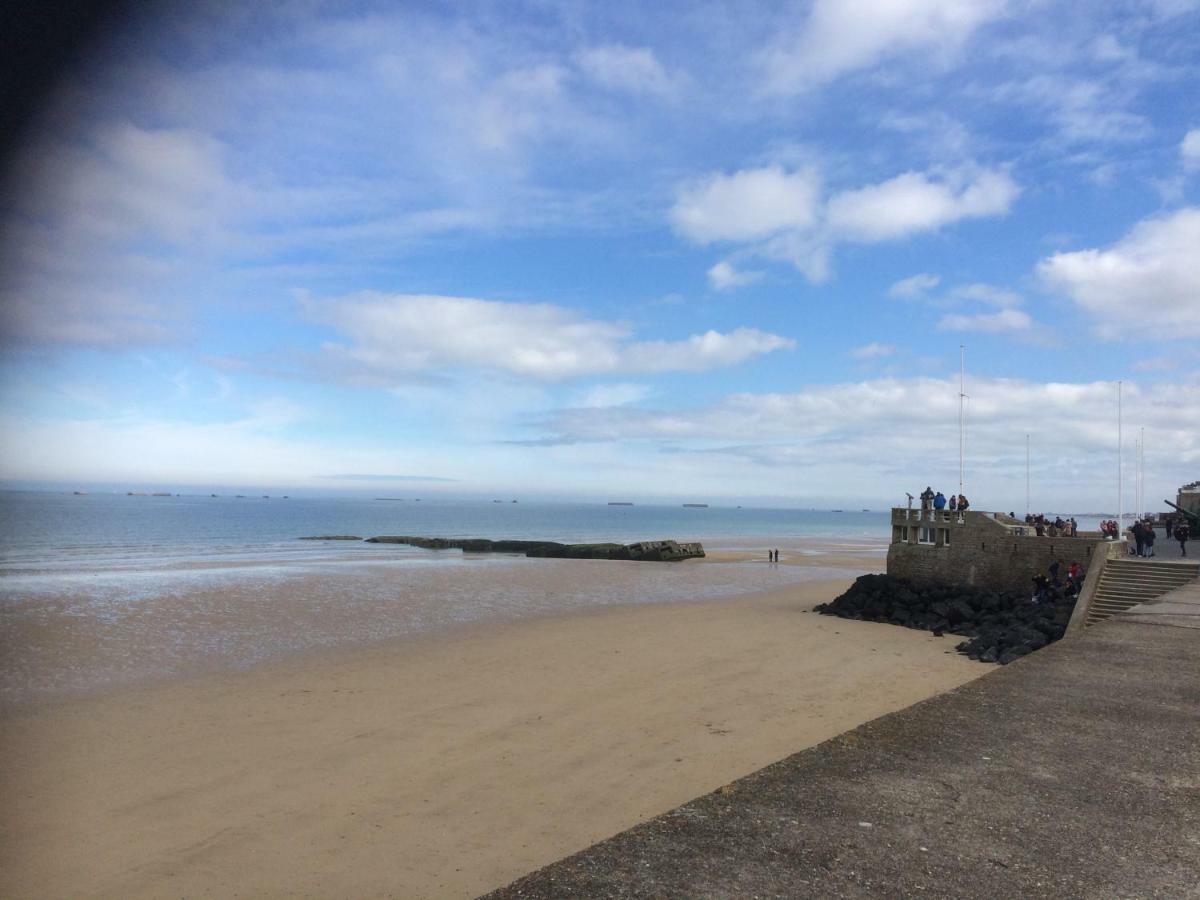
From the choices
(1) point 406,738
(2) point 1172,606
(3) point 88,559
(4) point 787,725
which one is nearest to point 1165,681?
(4) point 787,725

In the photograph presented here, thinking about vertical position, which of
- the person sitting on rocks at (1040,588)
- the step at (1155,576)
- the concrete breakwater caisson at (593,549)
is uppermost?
the step at (1155,576)

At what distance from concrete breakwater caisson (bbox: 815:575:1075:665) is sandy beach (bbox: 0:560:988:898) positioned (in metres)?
1.22

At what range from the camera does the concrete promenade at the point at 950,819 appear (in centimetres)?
416

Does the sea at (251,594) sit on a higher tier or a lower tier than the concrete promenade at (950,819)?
lower

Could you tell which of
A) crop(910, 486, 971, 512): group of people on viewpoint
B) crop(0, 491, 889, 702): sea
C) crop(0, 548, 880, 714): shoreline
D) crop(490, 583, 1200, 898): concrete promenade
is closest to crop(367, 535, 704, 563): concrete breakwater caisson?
crop(0, 491, 889, 702): sea

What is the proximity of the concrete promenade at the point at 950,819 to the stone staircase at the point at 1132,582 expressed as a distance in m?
11.8

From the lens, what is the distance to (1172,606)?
575 inches

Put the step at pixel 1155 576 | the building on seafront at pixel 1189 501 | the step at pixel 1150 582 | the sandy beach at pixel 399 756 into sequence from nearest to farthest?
the sandy beach at pixel 399 756
the step at pixel 1150 582
the step at pixel 1155 576
the building on seafront at pixel 1189 501

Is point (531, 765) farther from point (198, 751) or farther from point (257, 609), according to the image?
point (257, 609)

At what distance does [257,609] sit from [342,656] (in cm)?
902

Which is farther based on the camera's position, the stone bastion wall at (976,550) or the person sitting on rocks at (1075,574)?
the stone bastion wall at (976,550)

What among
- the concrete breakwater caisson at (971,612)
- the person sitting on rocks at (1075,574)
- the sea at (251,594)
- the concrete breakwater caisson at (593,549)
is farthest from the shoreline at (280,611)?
the person sitting on rocks at (1075,574)

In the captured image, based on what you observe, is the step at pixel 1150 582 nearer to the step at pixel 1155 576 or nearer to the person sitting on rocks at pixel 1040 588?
the step at pixel 1155 576

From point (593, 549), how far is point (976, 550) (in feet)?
114
